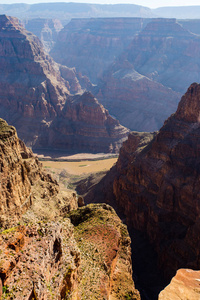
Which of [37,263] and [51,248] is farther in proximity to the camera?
[51,248]

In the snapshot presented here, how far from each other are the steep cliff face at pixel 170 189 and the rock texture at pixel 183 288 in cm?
3337

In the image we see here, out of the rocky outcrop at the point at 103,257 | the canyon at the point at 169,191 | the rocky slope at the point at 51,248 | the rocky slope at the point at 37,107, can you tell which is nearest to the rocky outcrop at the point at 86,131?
the rocky slope at the point at 37,107

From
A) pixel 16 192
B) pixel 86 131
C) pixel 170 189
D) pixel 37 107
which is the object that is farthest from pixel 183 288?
pixel 37 107

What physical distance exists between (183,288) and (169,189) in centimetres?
4723

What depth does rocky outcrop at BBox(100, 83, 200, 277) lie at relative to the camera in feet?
181

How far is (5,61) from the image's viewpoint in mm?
195125

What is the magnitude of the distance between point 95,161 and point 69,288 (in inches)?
4568

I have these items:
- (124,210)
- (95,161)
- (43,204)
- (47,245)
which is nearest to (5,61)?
(95,161)

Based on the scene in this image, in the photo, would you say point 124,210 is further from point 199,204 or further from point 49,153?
point 49,153

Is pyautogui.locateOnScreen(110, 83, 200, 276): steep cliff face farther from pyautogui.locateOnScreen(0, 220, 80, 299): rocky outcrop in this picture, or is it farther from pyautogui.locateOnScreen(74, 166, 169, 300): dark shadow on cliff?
pyautogui.locateOnScreen(0, 220, 80, 299): rocky outcrop

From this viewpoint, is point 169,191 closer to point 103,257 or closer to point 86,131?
point 103,257

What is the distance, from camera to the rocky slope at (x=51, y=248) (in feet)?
60.2

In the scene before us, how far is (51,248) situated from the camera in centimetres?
2141

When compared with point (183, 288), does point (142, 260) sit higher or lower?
lower
